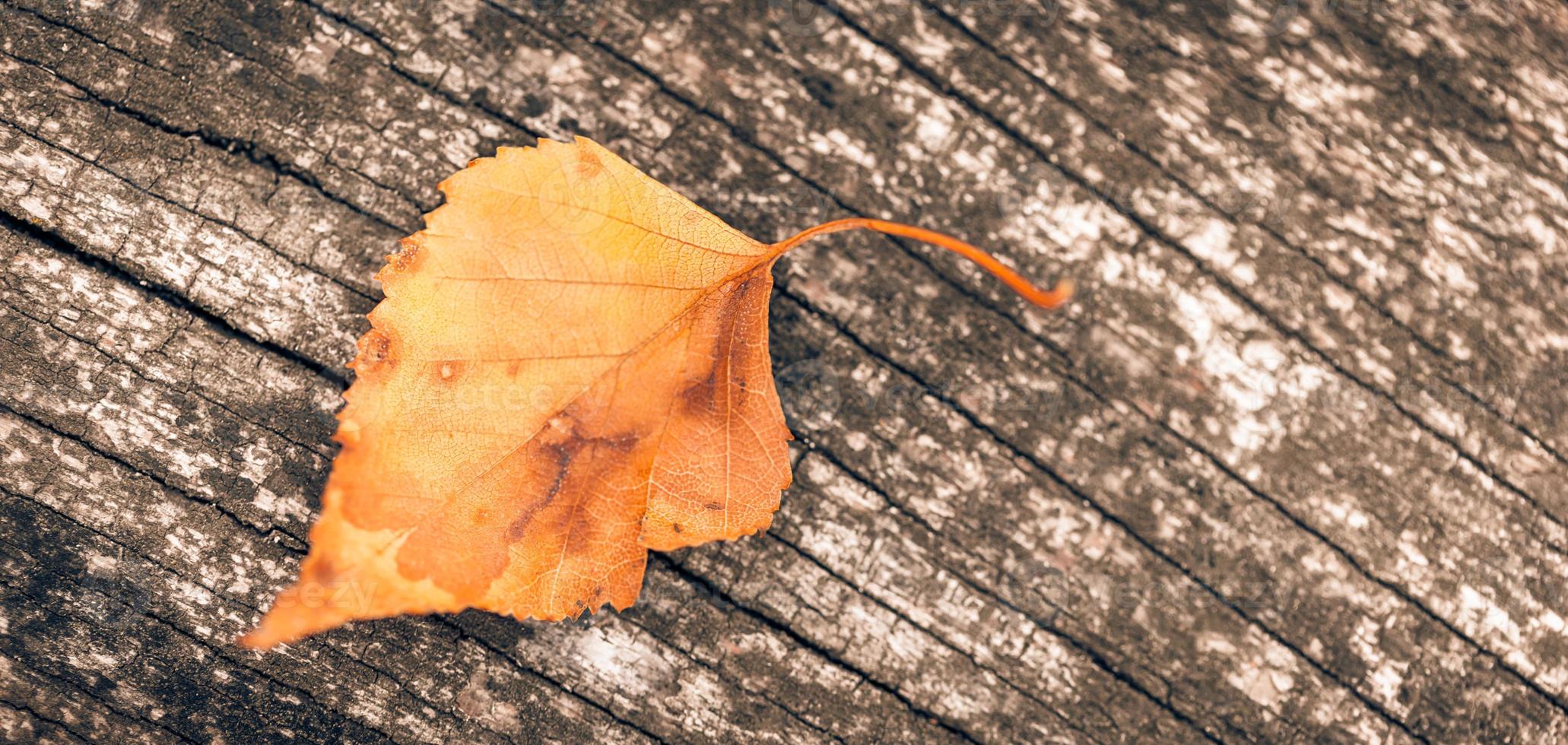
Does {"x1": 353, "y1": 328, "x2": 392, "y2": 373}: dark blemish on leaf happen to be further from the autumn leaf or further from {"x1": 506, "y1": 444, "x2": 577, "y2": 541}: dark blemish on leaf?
{"x1": 506, "y1": 444, "x2": 577, "y2": 541}: dark blemish on leaf

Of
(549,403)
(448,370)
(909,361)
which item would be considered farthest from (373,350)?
(909,361)

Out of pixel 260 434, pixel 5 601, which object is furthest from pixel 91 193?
pixel 5 601

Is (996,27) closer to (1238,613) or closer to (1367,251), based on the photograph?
(1367,251)

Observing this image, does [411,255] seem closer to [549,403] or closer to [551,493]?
[549,403]

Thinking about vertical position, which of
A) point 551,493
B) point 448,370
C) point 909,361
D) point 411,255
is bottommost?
point 551,493

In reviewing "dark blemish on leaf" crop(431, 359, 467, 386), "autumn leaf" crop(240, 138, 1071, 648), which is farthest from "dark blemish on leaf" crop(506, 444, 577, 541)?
"dark blemish on leaf" crop(431, 359, 467, 386)

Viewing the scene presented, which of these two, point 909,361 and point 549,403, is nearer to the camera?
point 549,403

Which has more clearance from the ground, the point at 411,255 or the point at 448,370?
the point at 411,255
